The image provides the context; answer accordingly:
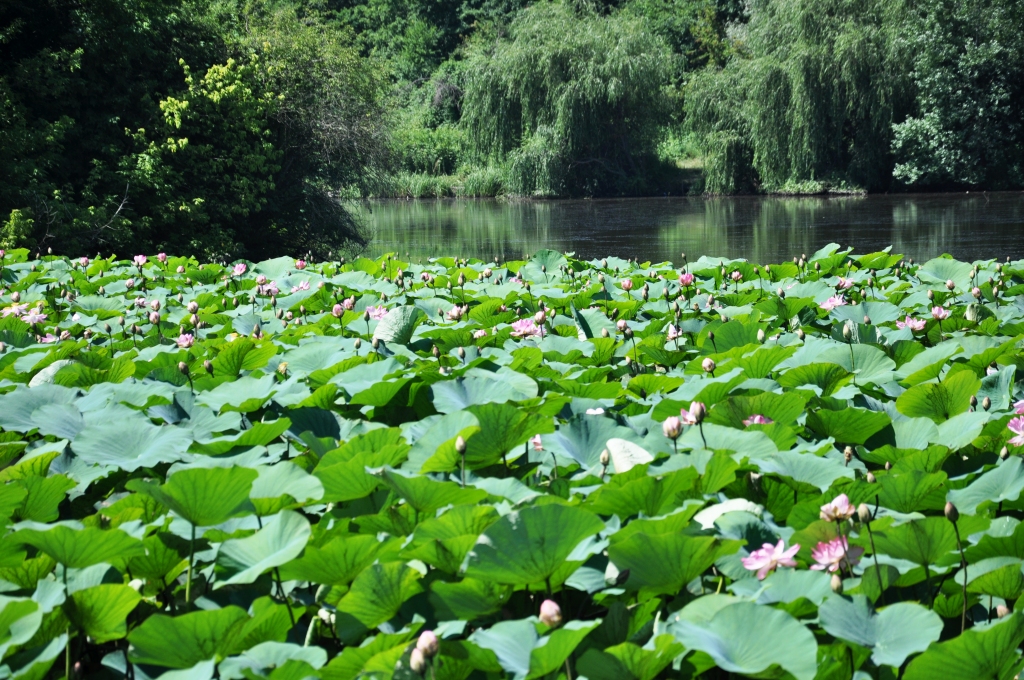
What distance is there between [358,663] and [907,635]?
569 millimetres

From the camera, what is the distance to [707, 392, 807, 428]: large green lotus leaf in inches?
63.7

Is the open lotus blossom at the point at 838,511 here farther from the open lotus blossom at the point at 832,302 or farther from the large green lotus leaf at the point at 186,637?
the open lotus blossom at the point at 832,302

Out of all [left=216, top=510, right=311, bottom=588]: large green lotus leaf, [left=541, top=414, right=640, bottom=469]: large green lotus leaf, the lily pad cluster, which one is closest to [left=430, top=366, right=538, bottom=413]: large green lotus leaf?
the lily pad cluster

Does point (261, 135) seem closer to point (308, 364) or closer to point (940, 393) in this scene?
point (308, 364)

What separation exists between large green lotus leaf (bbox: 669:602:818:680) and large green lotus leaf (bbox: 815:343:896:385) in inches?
46.6

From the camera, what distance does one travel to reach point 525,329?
2648mm

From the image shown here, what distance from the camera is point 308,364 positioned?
230 cm

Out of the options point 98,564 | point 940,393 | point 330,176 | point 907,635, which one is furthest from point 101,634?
point 330,176

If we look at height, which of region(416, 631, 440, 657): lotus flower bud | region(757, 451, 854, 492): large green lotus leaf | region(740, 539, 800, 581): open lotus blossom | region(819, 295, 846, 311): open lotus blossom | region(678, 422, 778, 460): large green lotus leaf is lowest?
region(740, 539, 800, 581): open lotus blossom

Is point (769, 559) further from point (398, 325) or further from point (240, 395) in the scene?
point (398, 325)

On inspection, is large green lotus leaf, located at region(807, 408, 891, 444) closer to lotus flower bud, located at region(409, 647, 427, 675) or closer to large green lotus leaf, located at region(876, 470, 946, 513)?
large green lotus leaf, located at region(876, 470, 946, 513)

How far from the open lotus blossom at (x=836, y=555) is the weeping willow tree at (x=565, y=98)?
25903 millimetres

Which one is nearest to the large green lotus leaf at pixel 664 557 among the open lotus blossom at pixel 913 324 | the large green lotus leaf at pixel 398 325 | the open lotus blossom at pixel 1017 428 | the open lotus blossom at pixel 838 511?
the open lotus blossom at pixel 838 511

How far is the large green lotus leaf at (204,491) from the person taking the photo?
1142 millimetres
